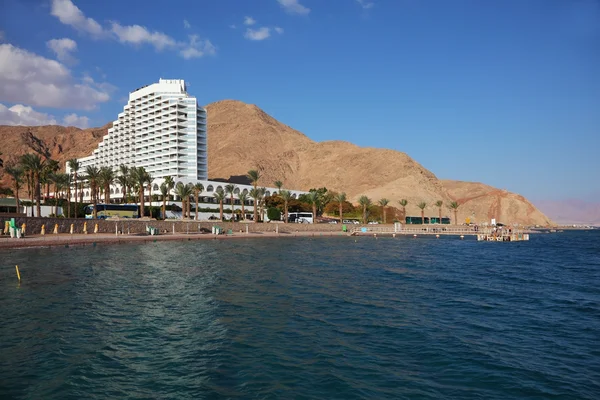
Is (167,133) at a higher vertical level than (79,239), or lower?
higher

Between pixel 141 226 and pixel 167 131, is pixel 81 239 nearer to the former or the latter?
pixel 141 226

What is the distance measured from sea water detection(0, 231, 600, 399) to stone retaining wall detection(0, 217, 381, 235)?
3749cm

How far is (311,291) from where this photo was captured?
27.0 m

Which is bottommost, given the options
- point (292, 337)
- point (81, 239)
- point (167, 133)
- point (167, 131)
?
point (292, 337)

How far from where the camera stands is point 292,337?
1689cm

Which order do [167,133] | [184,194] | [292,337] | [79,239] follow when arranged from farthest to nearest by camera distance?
[167,133]
[184,194]
[79,239]
[292,337]

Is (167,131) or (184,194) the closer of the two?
(184,194)

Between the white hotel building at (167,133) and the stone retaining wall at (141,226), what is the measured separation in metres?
41.8

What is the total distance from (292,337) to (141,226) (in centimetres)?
6838

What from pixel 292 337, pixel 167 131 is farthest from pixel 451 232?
pixel 292 337

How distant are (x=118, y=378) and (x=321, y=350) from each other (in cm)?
665

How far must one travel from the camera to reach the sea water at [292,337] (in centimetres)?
1241

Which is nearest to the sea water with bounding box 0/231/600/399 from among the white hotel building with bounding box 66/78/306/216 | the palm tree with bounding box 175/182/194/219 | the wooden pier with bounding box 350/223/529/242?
the palm tree with bounding box 175/182/194/219

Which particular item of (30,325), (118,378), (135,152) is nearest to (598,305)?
(118,378)
